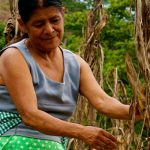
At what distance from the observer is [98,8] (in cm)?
319

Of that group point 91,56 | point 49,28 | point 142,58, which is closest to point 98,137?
point 142,58

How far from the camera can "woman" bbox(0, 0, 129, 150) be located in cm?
174

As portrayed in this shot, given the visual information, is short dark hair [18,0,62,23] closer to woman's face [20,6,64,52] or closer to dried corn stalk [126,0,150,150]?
woman's face [20,6,64,52]

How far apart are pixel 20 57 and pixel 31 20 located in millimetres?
123

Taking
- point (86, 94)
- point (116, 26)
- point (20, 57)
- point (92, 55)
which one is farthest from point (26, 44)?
point (116, 26)

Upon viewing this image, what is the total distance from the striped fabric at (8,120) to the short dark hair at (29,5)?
1.01ft

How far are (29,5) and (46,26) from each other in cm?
9

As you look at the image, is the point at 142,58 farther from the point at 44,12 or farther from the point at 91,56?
the point at 91,56

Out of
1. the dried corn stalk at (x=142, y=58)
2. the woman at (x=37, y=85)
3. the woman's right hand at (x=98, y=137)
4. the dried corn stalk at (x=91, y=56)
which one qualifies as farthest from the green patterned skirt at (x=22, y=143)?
the dried corn stalk at (x=91, y=56)

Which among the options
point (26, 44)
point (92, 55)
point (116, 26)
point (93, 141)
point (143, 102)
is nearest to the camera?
point (93, 141)

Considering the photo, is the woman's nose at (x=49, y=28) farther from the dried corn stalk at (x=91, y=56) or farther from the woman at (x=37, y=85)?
the dried corn stalk at (x=91, y=56)

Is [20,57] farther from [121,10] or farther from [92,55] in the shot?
[121,10]

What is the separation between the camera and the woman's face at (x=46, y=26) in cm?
179

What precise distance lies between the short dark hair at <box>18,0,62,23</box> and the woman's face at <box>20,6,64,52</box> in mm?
12
